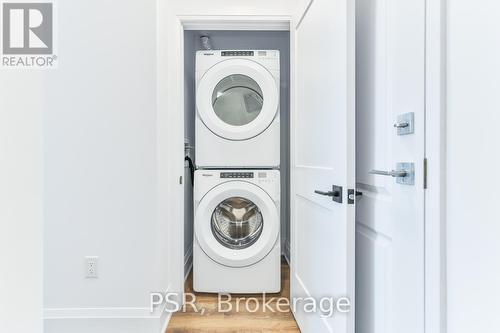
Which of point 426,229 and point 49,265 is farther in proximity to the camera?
point 49,265

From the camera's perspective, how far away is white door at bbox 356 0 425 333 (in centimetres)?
92

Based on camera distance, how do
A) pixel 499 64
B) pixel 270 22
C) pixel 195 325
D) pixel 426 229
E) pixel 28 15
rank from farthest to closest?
pixel 270 22, pixel 195 325, pixel 28 15, pixel 426 229, pixel 499 64

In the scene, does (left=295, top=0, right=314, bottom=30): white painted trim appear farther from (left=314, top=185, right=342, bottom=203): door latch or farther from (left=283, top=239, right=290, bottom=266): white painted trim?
(left=283, top=239, right=290, bottom=266): white painted trim

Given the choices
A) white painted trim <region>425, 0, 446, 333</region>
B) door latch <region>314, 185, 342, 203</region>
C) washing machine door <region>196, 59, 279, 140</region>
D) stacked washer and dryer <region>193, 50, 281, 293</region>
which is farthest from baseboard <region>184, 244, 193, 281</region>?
white painted trim <region>425, 0, 446, 333</region>

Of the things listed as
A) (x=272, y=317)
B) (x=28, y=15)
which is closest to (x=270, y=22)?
(x=28, y=15)

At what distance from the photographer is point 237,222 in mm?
2418

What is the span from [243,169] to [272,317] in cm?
97

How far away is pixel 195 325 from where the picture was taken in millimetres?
1882

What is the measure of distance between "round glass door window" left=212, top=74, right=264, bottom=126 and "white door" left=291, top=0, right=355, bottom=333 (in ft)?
1.71

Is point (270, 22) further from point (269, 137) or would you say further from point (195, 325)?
point (195, 325)

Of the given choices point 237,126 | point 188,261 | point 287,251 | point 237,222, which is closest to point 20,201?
point 237,126

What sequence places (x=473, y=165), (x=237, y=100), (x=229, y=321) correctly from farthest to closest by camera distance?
(x=237, y=100) → (x=229, y=321) → (x=473, y=165)

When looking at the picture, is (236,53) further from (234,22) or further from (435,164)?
(435,164)

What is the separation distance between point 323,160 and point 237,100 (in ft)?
3.82
